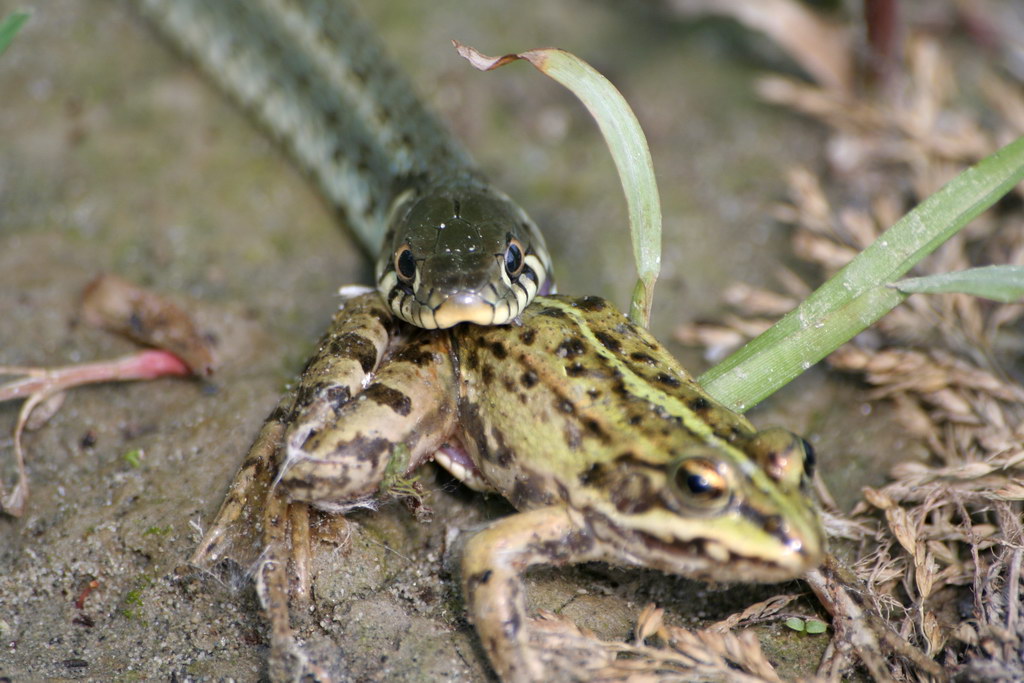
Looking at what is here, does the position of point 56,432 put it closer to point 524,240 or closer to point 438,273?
point 438,273

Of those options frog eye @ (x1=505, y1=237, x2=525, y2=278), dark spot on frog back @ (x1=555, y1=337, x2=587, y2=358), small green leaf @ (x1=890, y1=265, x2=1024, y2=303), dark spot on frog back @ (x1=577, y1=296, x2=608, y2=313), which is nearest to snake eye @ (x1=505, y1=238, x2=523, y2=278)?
frog eye @ (x1=505, y1=237, x2=525, y2=278)

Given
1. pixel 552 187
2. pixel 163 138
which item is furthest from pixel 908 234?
pixel 163 138

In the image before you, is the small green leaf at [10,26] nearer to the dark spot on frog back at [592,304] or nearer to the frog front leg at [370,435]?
the frog front leg at [370,435]

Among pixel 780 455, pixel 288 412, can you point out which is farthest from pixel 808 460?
pixel 288 412

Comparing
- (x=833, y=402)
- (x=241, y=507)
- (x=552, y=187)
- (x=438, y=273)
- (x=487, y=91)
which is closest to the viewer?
(x=241, y=507)

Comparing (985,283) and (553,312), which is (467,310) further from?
(985,283)

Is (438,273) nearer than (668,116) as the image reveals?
Yes

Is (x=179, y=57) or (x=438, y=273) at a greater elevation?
(x=179, y=57)
